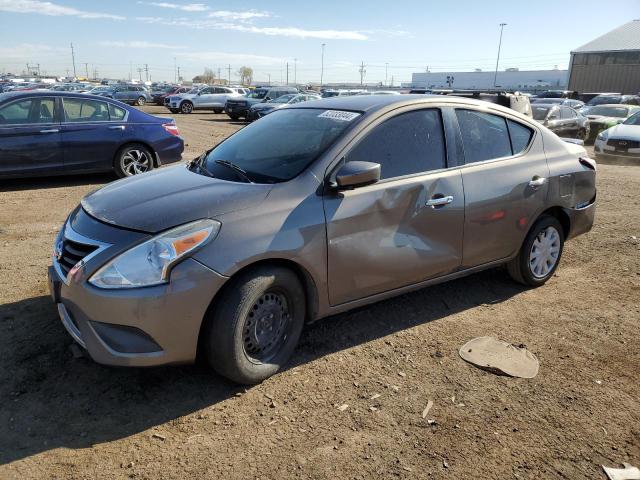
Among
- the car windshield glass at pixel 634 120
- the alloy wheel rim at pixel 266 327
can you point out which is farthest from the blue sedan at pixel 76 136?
the car windshield glass at pixel 634 120

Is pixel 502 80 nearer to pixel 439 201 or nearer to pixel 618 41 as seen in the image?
pixel 618 41

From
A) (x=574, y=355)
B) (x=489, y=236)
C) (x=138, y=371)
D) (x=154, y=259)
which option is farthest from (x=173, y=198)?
(x=574, y=355)

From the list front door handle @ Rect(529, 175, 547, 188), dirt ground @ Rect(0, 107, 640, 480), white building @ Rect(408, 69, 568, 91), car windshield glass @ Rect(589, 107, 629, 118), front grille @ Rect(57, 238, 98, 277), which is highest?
white building @ Rect(408, 69, 568, 91)

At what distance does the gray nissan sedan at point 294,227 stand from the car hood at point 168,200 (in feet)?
0.04

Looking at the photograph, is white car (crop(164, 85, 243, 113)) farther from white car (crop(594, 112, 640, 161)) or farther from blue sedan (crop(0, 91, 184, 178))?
blue sedan (crop(0, 91, 184, 178))

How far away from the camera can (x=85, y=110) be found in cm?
860

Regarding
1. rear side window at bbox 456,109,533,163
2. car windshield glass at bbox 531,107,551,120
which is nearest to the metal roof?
car windshield glass at bbox 531,107,551,120

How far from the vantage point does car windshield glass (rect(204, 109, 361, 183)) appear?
3432mm

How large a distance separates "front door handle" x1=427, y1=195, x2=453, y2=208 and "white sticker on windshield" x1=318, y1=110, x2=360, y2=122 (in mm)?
810

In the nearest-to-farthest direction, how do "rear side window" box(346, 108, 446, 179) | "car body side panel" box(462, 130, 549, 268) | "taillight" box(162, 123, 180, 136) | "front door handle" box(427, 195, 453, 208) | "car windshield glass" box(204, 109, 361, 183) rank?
"car windshield glass" box(204, 109, 361, 183), "rear side window" box(346, 108, 446, 179), "front door handle" box(427, 195, 453, 208), "car body side panel" box(462, 130, 549, 268), "taillight" box(162, 123, 180, 136)

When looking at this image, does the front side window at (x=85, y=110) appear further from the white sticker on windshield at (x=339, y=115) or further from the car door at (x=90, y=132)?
the white sticker on windshield at (x=339, y=115)

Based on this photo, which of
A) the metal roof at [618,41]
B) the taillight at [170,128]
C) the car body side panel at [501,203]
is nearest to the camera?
the car body side panel at [501,203]

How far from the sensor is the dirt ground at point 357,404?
8.39 ft

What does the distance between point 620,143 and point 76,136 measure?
A: 43.6ft
